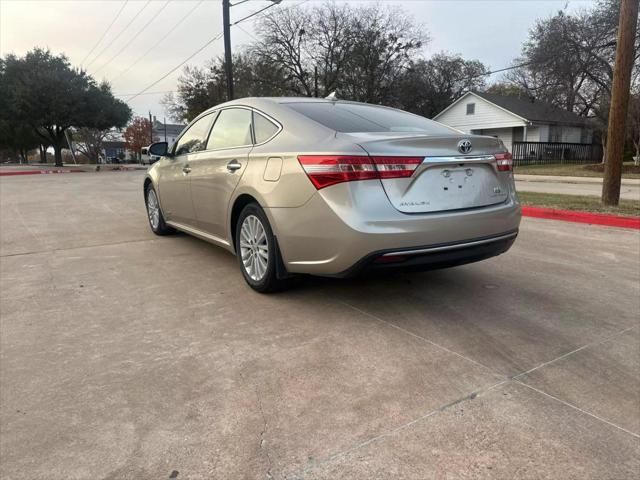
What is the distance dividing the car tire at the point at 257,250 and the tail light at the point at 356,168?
706 millimetres

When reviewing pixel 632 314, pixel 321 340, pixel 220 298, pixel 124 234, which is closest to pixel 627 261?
pixel 632 314

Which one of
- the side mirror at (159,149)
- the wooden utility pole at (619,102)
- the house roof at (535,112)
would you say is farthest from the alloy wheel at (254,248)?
the house roof at (535,112)

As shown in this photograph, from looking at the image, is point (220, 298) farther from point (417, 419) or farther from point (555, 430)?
point (555, 430)

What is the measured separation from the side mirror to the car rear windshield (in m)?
2.52

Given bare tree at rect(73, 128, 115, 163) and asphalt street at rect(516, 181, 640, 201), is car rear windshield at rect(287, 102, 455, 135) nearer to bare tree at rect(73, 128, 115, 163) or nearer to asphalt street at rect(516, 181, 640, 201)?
asphalt street at rect(516, 181, 640, 201)

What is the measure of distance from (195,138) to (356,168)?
9.03ft

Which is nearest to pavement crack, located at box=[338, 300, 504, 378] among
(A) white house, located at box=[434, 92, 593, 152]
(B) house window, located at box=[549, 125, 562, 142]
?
(A) white house, located at box=[434, 92, 593, 152]

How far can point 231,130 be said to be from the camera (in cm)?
452

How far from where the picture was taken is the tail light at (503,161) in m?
3.73

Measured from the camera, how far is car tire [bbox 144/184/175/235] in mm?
6402

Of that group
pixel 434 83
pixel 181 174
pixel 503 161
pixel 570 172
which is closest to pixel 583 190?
pixel 570 172

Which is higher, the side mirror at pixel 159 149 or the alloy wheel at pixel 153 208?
the side mirror at pixel 159 149

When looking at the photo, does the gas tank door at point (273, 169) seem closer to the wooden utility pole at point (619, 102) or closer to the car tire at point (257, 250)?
the car tire at point (257, 250)

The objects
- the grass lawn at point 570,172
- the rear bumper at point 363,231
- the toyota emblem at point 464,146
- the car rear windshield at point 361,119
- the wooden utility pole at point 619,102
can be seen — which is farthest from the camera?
the grass lawn at point 570,172
